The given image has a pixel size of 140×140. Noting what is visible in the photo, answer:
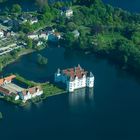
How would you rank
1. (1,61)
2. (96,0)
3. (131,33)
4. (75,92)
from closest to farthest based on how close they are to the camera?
(75,92) → (1,61) → (131,33) → (96,0)

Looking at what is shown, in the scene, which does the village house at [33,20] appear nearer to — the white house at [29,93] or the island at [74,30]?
the island at [74,30]

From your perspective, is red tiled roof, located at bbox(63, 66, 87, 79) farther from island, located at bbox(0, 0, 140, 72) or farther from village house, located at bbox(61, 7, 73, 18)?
village house, located at bbox(61, 7, 73, 18)

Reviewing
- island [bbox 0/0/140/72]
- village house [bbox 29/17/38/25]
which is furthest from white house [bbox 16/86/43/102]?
village house [bbox 29/17/38/25]

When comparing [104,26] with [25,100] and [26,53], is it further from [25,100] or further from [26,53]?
[25,100]

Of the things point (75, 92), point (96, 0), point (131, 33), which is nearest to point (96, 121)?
point (75, 92)

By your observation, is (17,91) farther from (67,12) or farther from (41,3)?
(41,3)

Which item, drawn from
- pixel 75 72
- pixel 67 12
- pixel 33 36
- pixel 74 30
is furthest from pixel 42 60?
pixel 67 12
